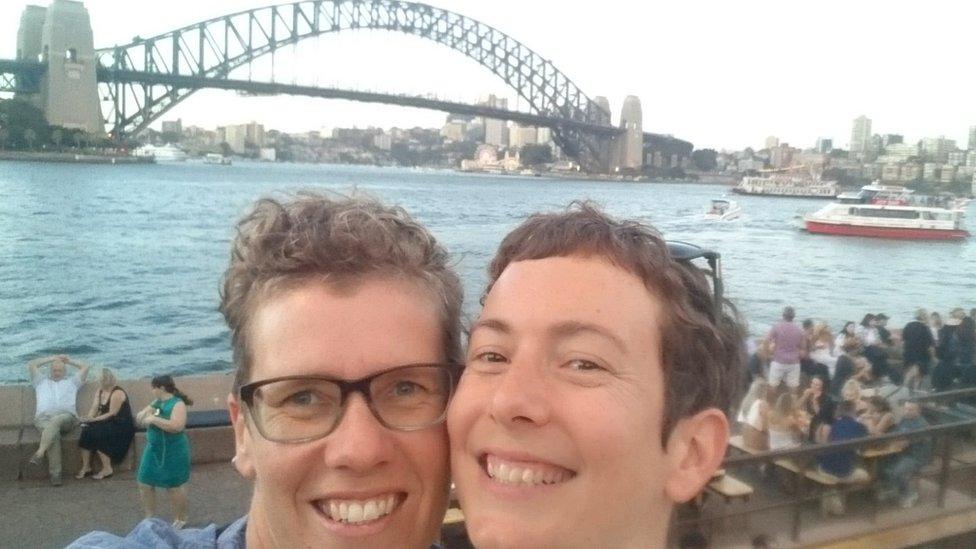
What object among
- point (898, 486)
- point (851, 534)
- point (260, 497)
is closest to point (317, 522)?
point (260, 497)

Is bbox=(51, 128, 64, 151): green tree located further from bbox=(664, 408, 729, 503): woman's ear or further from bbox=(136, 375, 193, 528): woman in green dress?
bbox=(664, 408, 729, 503): woman's ear

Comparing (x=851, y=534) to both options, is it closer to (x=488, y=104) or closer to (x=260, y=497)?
(x=260, y=497)

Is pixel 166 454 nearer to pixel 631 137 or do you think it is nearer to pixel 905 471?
pixel 905 471

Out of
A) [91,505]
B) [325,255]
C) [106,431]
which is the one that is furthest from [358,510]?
[106,431]

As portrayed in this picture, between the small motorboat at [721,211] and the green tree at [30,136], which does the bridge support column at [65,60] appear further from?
the small motorboat at [721,211]

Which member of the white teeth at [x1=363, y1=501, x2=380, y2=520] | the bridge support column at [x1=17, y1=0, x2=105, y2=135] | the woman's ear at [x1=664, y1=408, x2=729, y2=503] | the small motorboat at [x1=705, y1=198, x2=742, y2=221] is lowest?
the small motorboat at [x1=705, y1=198, x2=742, y2=221]

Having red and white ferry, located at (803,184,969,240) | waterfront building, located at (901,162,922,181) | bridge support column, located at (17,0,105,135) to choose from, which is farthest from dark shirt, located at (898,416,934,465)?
bridge support column, located at (17,0,105,135)

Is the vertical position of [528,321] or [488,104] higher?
[488,104]
